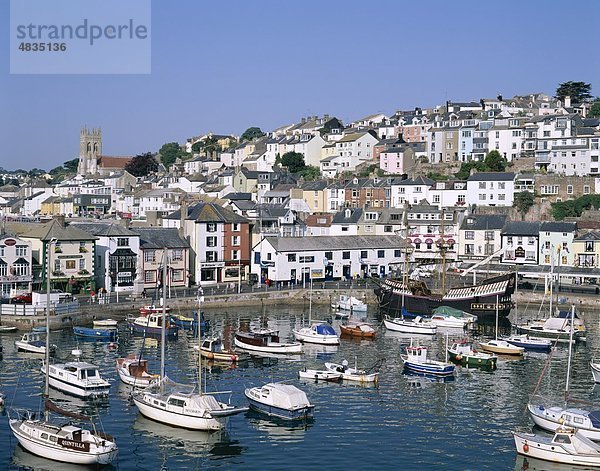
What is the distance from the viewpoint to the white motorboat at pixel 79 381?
133 ft

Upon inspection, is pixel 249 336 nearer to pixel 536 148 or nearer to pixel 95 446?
pixel 95 446

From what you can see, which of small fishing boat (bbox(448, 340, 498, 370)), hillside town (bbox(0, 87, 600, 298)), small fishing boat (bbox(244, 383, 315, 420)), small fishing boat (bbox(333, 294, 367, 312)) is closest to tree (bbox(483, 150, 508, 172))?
hillside town (bbox(0, 87, 600, 298))

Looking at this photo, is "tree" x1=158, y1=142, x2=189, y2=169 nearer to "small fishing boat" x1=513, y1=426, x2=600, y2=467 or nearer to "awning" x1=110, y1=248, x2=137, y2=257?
"awning" x1=110, y1=248, x2=137, y2=257

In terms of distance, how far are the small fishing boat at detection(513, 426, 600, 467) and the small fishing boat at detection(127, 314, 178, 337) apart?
94.5 ft

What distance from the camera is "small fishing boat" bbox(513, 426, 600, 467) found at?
32.2 meters

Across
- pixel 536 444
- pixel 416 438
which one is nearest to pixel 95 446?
pixel 416 438

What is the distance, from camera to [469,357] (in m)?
50.8

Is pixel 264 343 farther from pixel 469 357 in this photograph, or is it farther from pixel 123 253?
pixel 123 253

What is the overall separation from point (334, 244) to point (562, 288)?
21858 mm

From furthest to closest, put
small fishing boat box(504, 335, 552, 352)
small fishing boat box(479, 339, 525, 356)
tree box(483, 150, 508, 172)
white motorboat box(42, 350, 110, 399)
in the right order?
1. tree box(483, 150, 508, 172)
2. small fishing boat box(504, 335, 552, 352)
3. small fishing boat box(479, 339, 525, 356)
4. white motorboat box(42, 350, 110, 399)

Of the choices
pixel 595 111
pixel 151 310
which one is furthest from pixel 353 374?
pixel 595 111

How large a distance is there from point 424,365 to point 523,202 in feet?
181

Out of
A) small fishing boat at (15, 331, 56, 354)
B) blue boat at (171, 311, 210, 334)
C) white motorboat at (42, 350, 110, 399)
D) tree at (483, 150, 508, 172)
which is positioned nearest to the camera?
white motorboat at (42, 350, 110, 399)

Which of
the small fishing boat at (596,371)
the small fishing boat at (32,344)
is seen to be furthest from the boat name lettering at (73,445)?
the small fishing boat at (596,371)
